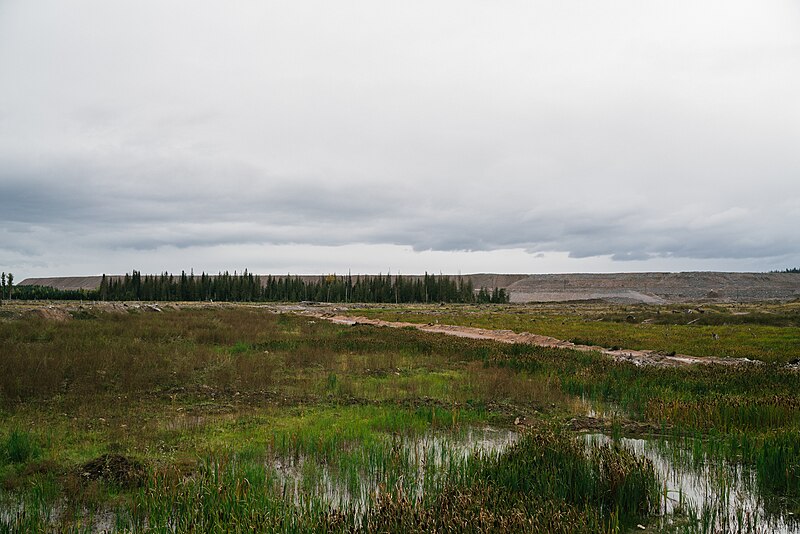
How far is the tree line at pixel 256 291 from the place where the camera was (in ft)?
397

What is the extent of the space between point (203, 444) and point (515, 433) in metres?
6.28

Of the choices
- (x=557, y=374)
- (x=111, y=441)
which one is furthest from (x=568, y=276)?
(x=111, y=441)

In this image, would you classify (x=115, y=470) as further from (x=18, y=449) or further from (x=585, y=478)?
(x=585, y=478)

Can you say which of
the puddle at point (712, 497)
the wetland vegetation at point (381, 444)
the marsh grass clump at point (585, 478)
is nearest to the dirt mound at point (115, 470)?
the wetland vegetation at point (381, 444)

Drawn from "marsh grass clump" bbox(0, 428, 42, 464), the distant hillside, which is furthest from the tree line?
"marsh grass clump" bbox(0, 428, 42, 464)

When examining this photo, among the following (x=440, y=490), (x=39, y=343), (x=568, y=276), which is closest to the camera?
(x=440, y=490)

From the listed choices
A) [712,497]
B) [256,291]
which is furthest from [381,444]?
[256,291]

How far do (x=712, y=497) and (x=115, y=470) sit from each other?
8.64 m

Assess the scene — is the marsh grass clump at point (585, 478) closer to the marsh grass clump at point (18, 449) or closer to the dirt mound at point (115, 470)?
the dirt mound at point (115, 470)

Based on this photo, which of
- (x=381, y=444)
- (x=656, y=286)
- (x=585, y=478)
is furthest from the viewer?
(x=656, y=286)

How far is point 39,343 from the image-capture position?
62.4 ft

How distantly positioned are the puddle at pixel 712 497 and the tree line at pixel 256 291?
117458 mm

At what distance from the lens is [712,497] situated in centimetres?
679

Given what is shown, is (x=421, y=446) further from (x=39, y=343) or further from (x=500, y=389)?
(x=39, y=343)
